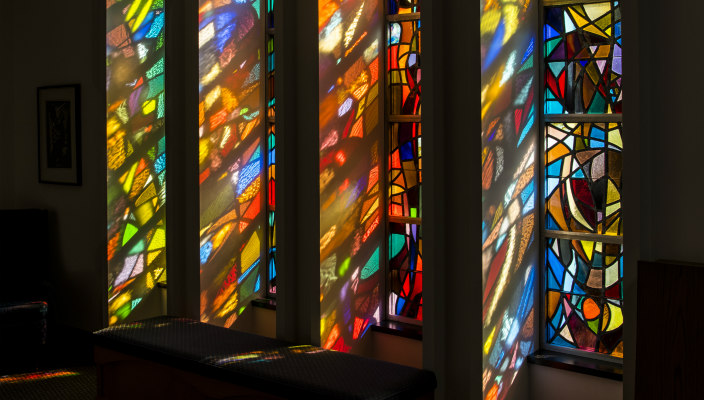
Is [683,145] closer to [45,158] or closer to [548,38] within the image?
[548,38]

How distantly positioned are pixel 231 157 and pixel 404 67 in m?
1.39

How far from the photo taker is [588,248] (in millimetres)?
3795

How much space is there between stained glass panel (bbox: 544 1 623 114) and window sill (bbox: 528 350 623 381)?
1184 millimetres

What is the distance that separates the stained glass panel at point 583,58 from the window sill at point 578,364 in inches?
46.6

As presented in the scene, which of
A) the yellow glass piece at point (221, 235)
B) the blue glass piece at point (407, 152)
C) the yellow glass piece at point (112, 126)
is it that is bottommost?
the yellow glass piece at point (221, 235)

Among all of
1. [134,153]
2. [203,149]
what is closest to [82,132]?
[134,153]

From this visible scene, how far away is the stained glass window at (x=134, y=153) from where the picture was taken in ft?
19.2

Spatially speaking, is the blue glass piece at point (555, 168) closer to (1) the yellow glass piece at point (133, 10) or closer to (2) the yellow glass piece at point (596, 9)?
(2) the yellow glass piece at point (596, 9)

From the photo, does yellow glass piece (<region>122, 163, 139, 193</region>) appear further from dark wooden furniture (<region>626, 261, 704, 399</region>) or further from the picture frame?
dark wooden furniture (<region>626, 261, 704, 399</region>)

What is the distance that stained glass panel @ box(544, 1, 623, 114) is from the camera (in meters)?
3.70

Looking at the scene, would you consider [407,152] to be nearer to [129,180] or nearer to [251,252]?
[251,252]

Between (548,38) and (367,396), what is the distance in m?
1.95

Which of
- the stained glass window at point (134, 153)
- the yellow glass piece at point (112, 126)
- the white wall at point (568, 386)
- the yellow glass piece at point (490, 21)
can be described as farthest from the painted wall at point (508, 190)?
the yellow glass piece at point (112, 126)

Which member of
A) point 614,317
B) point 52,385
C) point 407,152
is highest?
point 407,152
